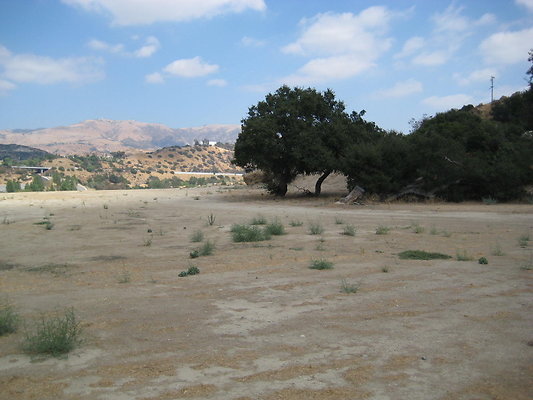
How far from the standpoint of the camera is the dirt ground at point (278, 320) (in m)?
4.32

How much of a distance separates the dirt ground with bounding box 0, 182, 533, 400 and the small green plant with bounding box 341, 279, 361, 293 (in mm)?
79

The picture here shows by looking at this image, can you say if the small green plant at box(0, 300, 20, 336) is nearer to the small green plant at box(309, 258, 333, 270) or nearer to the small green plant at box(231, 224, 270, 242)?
the small green plant at box(309, 258, 333, 270)

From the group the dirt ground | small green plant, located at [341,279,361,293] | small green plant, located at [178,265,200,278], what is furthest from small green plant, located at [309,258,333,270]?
small green plant, located at [178,265,200,278]

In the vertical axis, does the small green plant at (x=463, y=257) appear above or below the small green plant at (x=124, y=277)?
above

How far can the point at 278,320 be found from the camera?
6211mm

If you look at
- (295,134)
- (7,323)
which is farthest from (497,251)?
(295,134)

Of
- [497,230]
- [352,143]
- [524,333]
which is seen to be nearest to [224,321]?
[524,333]

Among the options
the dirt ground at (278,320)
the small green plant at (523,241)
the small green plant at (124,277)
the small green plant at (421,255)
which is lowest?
the dirt ground at (278,320)

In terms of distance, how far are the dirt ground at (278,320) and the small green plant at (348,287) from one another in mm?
79

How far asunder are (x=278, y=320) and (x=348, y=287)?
6.32 ft

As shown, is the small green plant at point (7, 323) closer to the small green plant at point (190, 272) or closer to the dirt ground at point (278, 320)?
the dirt ground at point (278, 320)

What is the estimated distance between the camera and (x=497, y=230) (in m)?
14.7

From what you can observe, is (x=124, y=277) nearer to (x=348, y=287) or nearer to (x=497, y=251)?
(x=348, y=287)

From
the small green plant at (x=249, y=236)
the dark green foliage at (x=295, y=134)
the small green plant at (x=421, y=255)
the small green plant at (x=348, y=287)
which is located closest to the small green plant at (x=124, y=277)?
the small green plant at (x=348, y=287)
